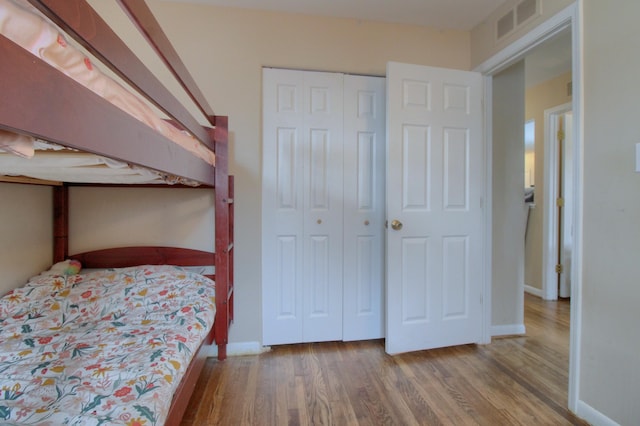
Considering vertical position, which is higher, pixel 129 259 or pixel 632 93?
pixel 632 93

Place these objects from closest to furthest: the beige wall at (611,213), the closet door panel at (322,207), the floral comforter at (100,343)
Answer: the floral comforter at (100,343) < the beige wall at (611,213) < the closet door panel at (322,207)

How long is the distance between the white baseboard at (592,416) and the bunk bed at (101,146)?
182 centimetres

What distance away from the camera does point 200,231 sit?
1.97 meters

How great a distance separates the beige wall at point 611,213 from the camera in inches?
47.9

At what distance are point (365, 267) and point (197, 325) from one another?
1.24m

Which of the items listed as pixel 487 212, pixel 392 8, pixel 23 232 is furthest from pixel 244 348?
pixel 392 8

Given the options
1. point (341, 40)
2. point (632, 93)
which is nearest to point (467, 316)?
point (632, 93)

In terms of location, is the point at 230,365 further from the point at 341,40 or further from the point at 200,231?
the point at 341,40

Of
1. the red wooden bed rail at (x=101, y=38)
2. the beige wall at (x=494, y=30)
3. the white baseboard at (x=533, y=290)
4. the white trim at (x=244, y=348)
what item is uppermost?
the beige wall at (x=494, y=30)

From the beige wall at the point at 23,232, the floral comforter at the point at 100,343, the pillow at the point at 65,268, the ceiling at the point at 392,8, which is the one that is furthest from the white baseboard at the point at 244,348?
the ceiling at the point at 392,8

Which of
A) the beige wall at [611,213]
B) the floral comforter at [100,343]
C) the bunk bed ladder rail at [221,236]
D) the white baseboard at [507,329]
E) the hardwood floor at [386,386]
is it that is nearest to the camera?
the floral comforter at [100,343]

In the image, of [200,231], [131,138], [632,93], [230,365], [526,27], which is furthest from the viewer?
[200,231]

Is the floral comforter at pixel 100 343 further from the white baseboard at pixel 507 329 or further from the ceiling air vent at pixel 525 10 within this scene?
the ceiling air vent at pixel 525 10

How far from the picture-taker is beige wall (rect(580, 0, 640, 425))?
3.99 feet
